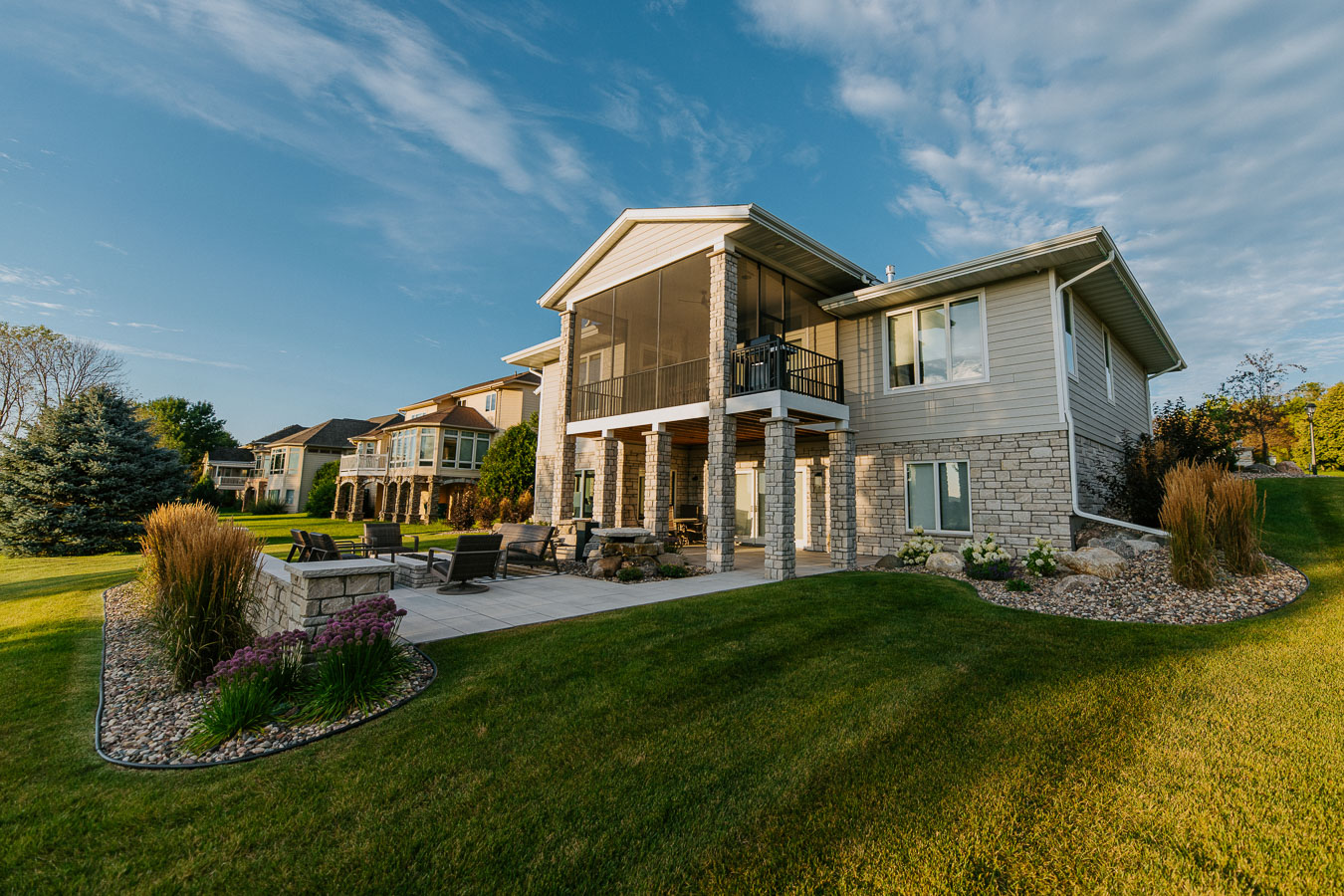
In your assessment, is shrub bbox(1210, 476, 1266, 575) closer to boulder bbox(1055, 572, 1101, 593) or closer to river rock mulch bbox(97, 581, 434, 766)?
boulder bbox(1055, 572, 1101, 593)

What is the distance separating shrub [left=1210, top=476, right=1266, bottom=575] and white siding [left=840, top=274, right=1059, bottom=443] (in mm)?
2780

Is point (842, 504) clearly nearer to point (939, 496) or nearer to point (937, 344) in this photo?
point (939, 496)

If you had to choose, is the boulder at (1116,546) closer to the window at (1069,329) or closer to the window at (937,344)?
the window at (1069,329)

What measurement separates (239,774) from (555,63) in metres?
14.6

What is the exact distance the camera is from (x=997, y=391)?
32.9ft

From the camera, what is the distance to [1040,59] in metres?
10.2

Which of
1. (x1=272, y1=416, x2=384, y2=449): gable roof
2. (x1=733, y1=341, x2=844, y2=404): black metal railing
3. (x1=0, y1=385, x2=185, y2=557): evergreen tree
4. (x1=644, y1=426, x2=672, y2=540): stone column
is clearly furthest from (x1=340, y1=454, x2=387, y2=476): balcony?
(x1=733, y1=341, x2=844, y2=404): black metal railing


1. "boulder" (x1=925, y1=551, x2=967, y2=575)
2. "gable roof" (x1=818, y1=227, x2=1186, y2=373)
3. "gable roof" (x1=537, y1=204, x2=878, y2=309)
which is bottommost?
"boulder" (x1=925, y1=551, x2=967, y2=575)

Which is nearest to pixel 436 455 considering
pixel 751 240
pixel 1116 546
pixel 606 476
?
pixel 606 476

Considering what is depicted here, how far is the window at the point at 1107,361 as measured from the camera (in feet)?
39.9

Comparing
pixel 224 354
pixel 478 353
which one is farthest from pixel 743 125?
pixel 224 354

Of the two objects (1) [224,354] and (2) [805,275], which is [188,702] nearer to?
(2) [805,275]

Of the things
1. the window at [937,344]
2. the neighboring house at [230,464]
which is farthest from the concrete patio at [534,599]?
the neighboring house at [230,464]

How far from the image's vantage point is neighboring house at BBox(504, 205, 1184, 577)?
31.2 ft
